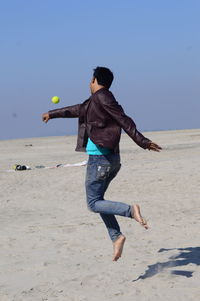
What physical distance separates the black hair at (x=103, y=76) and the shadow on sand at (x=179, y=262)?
1.89 m

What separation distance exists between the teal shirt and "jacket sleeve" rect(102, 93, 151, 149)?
312 mm

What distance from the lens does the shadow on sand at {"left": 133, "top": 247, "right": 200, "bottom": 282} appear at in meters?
5.93

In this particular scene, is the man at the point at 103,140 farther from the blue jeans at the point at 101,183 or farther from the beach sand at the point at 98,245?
the beach sand at the point at 98,245

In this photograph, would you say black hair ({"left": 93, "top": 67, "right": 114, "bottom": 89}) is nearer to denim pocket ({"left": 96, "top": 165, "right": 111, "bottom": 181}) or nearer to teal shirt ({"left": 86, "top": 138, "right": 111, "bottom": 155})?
teal shirt ({"left": 86, "top": 138, "right": 111, "bottom": 155})

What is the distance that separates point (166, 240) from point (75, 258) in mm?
1362

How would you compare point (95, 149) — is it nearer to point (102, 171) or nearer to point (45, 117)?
point (102, 171)

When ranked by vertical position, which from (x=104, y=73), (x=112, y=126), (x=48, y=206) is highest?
(x=104, y=73)

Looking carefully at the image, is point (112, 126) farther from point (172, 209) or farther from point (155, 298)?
point (172, 209)

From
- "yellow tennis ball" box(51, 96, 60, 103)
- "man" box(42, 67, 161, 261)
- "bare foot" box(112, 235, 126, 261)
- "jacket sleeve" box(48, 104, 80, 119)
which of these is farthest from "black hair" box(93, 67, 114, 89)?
"yellow tennis ball" box(51, 96, 60, 103)

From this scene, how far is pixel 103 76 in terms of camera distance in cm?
571

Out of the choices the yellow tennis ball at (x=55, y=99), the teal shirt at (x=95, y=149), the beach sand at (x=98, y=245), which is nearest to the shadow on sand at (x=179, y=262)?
the beach sand at (x=98, y=245)

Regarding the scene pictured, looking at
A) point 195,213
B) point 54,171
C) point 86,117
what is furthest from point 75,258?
point 54,171

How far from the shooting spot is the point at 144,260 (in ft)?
21.4

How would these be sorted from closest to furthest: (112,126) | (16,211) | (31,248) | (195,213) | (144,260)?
(112,126), (144,260), (31,248), (195,213), (16,211)
